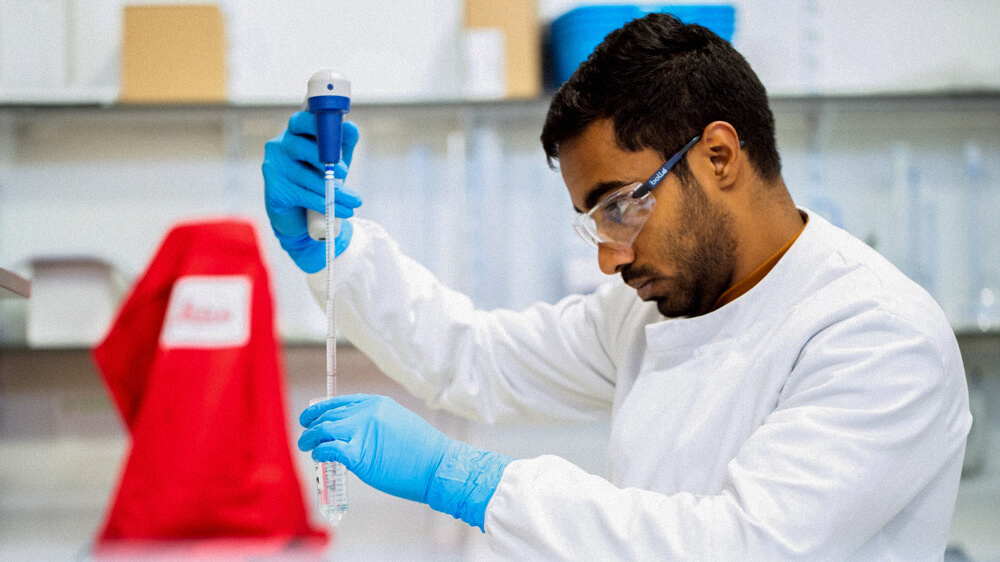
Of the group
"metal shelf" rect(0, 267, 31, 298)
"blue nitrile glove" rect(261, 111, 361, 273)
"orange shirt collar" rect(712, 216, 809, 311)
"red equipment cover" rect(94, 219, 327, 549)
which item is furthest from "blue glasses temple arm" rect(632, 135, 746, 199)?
"red equipment cover" rect(94, 219, 327, 549)

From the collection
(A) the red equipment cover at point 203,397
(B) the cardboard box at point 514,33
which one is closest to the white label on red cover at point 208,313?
(A) the red equipment cover at point 203,397

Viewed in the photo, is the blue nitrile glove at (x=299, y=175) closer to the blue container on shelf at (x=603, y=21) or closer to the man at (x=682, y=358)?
the man at (x=682, y=358)

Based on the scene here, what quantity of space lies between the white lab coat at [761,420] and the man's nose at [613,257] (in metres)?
0.11

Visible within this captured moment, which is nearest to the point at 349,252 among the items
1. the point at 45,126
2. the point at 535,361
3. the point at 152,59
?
the point at 535,361

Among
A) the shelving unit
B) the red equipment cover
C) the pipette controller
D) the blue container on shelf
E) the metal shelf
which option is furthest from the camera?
the shelving unit

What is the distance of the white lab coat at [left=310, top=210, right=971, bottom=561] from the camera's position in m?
0.74

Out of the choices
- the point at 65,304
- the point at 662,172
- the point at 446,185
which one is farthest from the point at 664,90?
the point at 65,304

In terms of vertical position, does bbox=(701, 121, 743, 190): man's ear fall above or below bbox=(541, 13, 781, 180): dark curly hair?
below

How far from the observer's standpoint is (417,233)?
197cm

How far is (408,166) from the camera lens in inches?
78.7

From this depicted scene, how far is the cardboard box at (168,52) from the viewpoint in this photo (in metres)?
1.81

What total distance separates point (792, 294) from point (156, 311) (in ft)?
4.59

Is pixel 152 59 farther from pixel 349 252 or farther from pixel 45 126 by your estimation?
pixel 349 252

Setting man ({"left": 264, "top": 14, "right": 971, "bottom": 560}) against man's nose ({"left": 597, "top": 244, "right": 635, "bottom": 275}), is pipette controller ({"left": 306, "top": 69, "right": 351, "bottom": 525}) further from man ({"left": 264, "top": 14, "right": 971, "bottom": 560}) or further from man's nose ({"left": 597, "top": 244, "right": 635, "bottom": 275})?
man's nose ({"left": 597, "top": 244, "right": 635, "bottom": 275})
